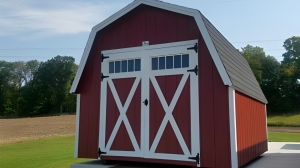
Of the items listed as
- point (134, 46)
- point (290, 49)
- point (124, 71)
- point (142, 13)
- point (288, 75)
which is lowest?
point (124, 71)

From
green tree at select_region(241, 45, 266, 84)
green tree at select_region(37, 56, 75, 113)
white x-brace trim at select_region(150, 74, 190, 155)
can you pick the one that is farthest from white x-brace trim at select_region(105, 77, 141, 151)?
green tree at select_region(37, 56, 75, 113)

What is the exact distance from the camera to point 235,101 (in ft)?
17.0

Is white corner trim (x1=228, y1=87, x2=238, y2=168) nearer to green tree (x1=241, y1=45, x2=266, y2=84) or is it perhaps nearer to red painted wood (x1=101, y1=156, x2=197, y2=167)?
red painted wood (x1=101, y1=156, x2=197, y2=167)

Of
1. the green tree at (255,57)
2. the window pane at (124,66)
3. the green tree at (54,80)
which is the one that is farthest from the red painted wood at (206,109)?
the green tree at (54,80)

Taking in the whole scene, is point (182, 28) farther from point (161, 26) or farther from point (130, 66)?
point (130, 66)

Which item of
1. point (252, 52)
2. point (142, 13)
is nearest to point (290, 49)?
point (252, 52)

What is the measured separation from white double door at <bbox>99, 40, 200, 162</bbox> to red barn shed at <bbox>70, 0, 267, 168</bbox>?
2 cm

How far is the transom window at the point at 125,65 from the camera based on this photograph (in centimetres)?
601

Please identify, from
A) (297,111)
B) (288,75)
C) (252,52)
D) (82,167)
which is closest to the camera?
(82,167)

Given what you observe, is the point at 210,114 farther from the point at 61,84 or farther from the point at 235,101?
the point at 61,84

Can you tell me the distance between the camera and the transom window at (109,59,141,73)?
601 centimetres

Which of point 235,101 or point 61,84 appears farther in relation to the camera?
point 61,84

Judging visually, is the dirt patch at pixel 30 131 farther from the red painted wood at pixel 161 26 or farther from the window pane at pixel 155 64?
the red painted wood at pixel 161 26

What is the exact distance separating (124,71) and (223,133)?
250 cm
